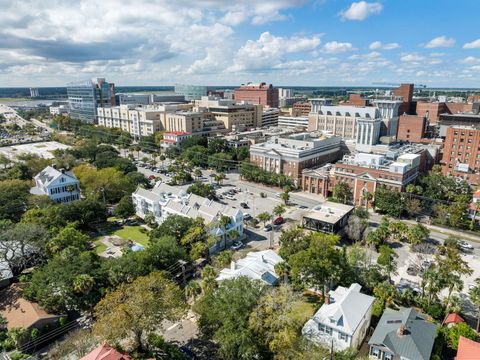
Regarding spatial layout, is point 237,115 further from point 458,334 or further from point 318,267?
point 458,334

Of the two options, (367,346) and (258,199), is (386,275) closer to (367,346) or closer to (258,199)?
(367,346)

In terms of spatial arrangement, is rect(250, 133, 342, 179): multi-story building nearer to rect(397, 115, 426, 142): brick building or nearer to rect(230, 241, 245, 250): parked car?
rect(397, 115, 426, 142): brick building

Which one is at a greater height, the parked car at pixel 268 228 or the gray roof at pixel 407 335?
the gray roof at pixel 407 335

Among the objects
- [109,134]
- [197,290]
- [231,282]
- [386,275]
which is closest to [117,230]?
[197,290]

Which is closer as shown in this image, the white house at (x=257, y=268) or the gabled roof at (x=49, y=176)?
the white house at (x=257, y=268)

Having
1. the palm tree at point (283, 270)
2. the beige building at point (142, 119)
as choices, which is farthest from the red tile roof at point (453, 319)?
the beige building at point (142, 119)

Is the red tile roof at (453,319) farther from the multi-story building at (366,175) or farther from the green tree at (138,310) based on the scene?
the multi-story building at (366,175)
